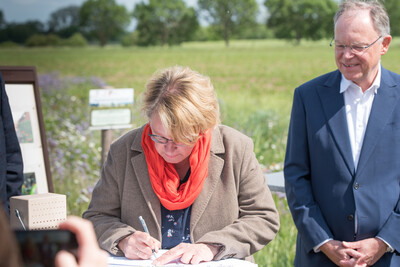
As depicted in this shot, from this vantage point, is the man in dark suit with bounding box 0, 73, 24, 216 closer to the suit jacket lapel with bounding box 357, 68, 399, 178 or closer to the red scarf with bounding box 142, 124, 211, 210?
the red scarf with bounding box 142, 124, 211, 210

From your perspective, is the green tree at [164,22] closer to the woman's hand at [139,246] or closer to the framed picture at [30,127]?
the framed picture at [30,127]

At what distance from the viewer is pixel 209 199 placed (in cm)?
217

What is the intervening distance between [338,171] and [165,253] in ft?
2.64

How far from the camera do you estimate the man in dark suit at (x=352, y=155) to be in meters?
2.13

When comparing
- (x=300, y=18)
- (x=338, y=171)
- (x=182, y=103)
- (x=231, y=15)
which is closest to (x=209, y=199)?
(x=182, y=103)

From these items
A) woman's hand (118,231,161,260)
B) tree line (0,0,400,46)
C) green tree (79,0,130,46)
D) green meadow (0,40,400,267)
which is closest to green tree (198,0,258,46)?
tree line (0,0,400,46)

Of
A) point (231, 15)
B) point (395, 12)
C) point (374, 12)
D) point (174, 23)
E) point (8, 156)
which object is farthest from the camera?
point (174, 23)

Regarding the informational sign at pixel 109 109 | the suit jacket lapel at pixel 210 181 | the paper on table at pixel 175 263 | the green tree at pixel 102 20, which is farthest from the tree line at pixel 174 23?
the paper on table at pixel 175 263

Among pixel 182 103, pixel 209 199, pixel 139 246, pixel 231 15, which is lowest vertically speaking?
pixel 139 246

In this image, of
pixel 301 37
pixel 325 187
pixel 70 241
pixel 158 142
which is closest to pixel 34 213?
pixel 158 142

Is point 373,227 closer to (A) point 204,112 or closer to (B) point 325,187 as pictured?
(B) point 325,187

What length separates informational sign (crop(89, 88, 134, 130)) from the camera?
412 cm

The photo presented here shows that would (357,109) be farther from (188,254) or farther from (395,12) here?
(395,12)

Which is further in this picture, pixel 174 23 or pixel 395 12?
pixel 174 23
